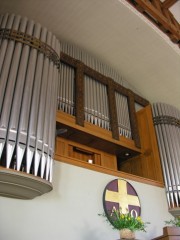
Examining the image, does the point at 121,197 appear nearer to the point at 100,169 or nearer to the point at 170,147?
the point at 100,169

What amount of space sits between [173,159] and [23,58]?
382 cm

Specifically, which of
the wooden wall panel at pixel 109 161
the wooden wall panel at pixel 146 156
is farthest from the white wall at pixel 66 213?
the wooden wall panel at pixel 109 161

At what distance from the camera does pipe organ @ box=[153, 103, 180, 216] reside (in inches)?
228

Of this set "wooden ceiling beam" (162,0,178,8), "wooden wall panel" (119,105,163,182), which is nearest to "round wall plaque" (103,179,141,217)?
"wooden wall panel" (119,105,163,182)

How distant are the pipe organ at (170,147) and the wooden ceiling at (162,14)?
1771 millimetres

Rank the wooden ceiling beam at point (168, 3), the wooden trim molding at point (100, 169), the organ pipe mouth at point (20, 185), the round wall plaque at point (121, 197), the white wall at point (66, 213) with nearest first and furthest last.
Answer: the organ pipe mouth at point (20, 185)
the white wall at point (66, 213)
the wooden trim molding at point (100, 169)
the round wall plaque at point (121, 197)
the wooden ceiling beam at point (168, 3)

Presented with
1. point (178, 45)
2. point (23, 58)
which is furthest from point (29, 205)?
point (178, 45)

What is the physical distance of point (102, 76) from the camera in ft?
23.3

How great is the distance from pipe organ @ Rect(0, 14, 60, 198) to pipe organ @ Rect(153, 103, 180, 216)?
2.97m

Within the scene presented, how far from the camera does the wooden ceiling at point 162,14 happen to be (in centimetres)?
572

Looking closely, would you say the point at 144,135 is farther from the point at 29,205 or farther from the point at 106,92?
the point at 29,205

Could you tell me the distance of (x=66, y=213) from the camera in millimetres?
4082

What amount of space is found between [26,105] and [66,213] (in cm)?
162

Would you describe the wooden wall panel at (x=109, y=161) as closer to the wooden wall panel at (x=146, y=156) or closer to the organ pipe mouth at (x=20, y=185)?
the wooden wall panel at (x=146, y=156)
